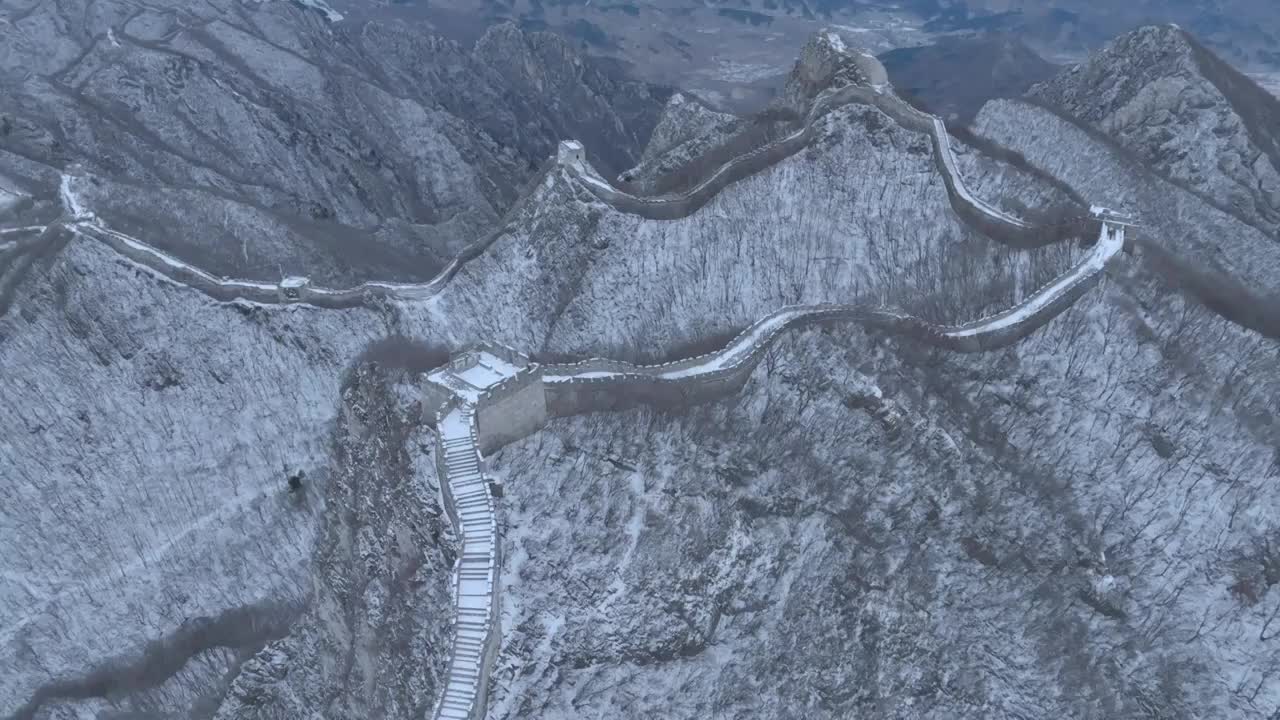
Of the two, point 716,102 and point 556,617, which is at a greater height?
point 716,102

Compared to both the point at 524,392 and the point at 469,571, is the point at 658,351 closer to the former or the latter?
the point at 524,392

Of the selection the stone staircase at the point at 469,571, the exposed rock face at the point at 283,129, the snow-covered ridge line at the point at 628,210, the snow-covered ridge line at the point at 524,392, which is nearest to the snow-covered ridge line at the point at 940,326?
the snow-covered ridge line at the point at 524,392

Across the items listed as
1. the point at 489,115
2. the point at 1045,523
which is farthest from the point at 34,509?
the point at 489,115

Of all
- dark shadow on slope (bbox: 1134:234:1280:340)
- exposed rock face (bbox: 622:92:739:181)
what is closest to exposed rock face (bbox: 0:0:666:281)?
exposed rock face (bbox: 622:92:739:181)

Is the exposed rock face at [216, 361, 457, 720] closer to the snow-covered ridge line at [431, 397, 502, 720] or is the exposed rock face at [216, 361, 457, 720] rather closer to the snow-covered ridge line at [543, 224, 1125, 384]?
the snow-covered ridge line at [431, 397, 502, 720]

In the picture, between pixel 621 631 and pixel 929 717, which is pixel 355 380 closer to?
pixel 621 631
